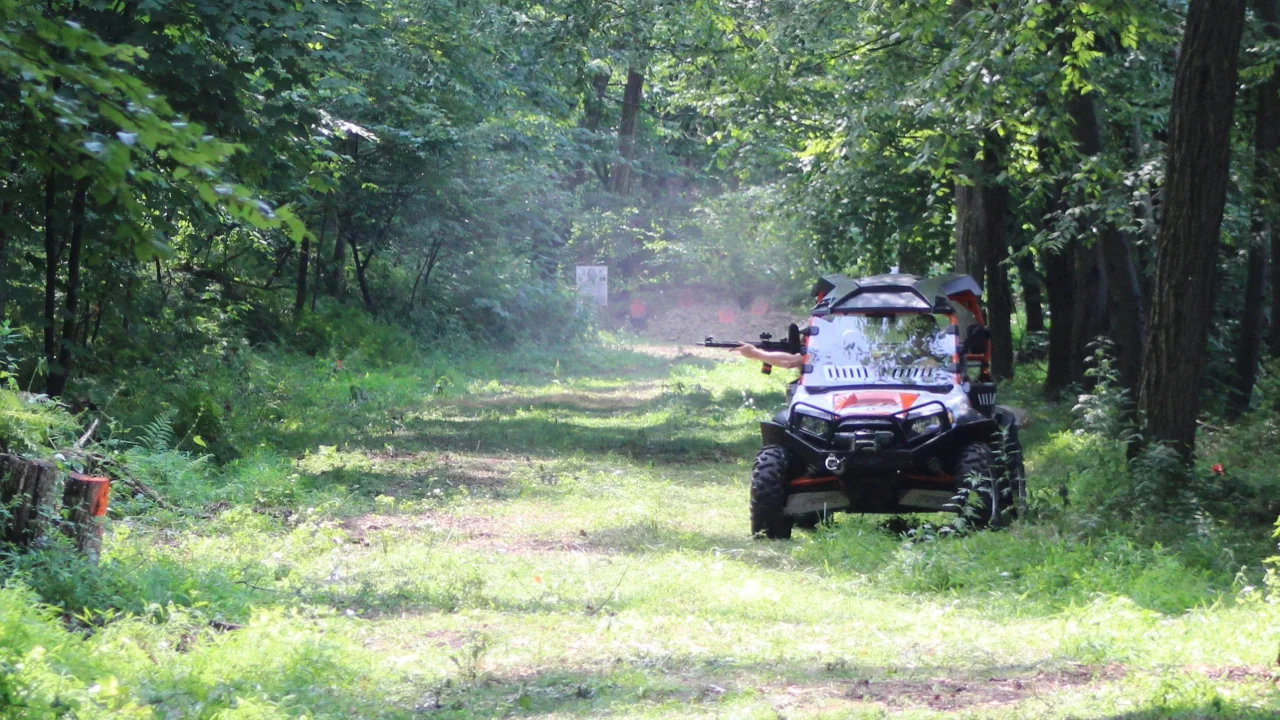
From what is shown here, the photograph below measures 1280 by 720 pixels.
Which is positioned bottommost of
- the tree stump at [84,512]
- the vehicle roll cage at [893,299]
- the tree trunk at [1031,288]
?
the tree stump at [84,512]

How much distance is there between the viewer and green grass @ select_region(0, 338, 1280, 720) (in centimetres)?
598

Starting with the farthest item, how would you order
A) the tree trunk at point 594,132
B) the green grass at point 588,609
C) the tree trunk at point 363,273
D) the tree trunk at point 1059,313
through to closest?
the tree trunk at point 594,132 < the tree trunk at point 363,273 < the tree trunk at point 1059,313 < the green grass at point 588,609

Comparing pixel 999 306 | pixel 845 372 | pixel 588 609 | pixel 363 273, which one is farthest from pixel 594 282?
pixel 588 609

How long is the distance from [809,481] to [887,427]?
89 cm

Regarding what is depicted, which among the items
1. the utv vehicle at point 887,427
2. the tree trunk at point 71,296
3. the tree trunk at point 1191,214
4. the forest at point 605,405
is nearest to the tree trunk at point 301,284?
the forest at point 605,405

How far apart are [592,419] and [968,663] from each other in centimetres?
1599

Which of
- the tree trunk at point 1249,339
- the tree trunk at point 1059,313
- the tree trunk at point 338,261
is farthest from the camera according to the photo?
the tree trunk at point 338,261

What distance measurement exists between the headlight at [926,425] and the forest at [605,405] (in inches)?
34.6

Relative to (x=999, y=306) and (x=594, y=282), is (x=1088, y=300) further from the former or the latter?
(x=594, y=282)

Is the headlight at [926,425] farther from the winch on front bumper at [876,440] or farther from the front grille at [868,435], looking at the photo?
the front grille at [868,435]

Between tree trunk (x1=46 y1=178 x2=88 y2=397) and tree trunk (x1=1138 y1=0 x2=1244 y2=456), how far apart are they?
9.89 m

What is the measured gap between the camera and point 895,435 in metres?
11.0

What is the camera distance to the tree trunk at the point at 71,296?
40.7 ft

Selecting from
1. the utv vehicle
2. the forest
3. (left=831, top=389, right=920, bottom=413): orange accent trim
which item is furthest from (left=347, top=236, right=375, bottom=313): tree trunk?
(left=831, top=389, right=920, bottom=413): orange accent trim
